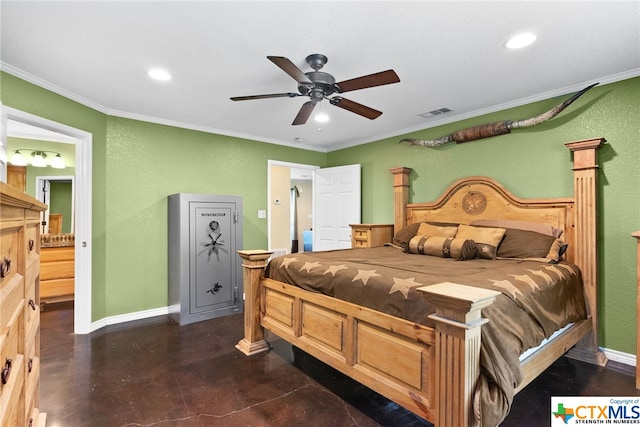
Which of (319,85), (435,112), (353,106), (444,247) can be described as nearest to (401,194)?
(435,112)

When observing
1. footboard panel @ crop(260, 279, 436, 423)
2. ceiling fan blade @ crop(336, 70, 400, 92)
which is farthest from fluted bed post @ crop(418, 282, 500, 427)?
ceiling fan blade @ crop(336, 70, 400, 92)

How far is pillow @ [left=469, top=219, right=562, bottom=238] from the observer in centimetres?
289

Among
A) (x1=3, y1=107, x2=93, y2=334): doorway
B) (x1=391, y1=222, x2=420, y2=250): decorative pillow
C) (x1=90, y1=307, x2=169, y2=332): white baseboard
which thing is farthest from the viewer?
(x1=391, y1=222, x2=420, y2=250): decorative pillow

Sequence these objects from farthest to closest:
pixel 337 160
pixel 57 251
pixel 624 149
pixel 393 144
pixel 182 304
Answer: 1. pixel 337 160
2. pixel 393 144
3. pixel 57 251
4. pixel 182 304
5. pixel 624 149

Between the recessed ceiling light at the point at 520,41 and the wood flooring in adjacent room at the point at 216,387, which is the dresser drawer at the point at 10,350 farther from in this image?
the recessed ceiling light at the point at 520,41

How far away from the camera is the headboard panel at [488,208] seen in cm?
Result: 295

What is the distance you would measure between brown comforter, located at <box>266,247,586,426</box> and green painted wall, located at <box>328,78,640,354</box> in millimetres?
354

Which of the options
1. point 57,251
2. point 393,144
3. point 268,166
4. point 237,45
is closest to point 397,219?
point 393,144

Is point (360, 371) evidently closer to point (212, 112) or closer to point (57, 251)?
point (212, 112)

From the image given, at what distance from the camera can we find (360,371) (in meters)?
1.91

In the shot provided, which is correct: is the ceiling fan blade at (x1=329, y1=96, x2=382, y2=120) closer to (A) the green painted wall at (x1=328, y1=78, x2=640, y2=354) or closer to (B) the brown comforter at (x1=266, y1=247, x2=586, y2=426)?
(B) the brown comforter at (x1=266, y1=247, x2=586, y2=426)

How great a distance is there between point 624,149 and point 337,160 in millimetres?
3590

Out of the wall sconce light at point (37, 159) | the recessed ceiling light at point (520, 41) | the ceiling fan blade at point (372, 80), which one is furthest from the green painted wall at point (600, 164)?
the wall sconce light at point (37, 159)

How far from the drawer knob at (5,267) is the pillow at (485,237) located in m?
3.01
